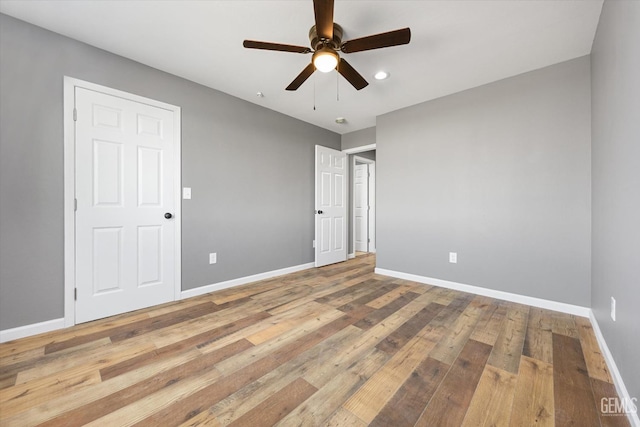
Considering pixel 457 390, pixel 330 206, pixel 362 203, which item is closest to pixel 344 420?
pixel 457 390

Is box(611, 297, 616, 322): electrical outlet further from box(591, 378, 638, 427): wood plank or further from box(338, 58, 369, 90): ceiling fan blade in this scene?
box(338, 58, 369, 90): ceiling fan blade

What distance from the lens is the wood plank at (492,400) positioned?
111cm

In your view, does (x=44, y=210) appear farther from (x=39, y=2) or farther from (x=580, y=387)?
(x=580, y=387)

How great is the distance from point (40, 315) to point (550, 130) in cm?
477

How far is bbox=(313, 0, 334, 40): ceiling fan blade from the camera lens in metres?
1.35

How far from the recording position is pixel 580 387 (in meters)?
1.32

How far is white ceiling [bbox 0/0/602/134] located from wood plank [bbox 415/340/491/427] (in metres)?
2.39

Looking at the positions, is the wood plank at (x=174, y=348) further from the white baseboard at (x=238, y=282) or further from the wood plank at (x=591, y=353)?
the wood plank at (x=591, y=353)

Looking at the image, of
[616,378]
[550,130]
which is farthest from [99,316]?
[550,130]

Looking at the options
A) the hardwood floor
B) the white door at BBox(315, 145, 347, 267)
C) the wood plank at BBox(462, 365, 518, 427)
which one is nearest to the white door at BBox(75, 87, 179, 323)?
the hardwood floor

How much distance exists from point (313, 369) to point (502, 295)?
2327 mm

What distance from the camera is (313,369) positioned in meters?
1.47

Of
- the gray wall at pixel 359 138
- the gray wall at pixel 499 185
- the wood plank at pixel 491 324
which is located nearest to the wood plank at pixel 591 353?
the gray wall at pixel 499 185

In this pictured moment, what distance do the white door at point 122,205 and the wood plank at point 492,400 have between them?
107 inches
